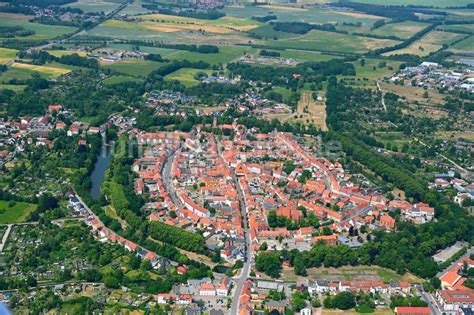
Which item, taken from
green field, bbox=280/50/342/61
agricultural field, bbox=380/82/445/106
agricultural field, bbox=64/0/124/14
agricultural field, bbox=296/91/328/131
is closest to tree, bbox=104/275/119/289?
agricultural field, bbox=296/91/328/131

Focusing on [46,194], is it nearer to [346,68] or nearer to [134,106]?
[134,106]

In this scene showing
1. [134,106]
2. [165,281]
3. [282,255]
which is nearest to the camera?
[165,281]

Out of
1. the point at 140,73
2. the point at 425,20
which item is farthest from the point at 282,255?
the point at 425,20

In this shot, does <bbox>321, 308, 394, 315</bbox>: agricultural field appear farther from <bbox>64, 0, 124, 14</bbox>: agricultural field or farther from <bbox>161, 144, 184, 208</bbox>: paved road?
<bbox>64, 0, 124, 14</bbox>: agricultural field

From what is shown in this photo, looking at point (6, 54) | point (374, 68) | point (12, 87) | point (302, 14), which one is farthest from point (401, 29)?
point (12, 87)

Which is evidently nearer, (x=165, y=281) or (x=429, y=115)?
(x=165, y=281)

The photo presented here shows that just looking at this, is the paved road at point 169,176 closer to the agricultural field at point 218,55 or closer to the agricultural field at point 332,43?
the agricultural field at point 218,55
